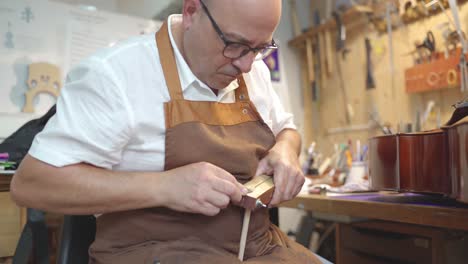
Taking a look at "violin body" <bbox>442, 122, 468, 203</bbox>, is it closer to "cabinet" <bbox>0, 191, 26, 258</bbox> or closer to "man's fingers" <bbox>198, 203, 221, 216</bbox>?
"man's fingers" <bbox>198, 203, 221, 216</bbox>

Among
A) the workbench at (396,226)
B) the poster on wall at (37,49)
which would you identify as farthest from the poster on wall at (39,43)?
the workbench at (396,226)

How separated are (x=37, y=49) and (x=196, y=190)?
4.77 ft

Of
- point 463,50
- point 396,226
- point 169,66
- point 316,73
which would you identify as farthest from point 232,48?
point 316,73

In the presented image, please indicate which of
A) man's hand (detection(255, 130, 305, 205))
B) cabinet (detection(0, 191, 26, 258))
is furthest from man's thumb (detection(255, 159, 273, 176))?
cabinet (detection(0, 191, 26, 258))

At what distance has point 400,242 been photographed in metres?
1.25

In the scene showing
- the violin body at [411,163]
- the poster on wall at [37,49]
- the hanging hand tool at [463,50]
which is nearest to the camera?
the violin body at [411,163]

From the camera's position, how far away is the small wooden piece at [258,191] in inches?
31.4

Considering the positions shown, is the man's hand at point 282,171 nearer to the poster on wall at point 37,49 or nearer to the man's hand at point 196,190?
the man's hand at point 196,190

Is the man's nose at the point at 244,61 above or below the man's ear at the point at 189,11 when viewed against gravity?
below

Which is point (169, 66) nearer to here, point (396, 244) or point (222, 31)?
point (222, 31)

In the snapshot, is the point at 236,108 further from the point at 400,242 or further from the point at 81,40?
the point at 81,40

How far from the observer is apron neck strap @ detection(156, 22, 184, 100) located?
0.85m

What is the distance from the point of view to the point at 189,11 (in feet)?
2.92

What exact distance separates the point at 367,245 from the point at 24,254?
43.5 inches
